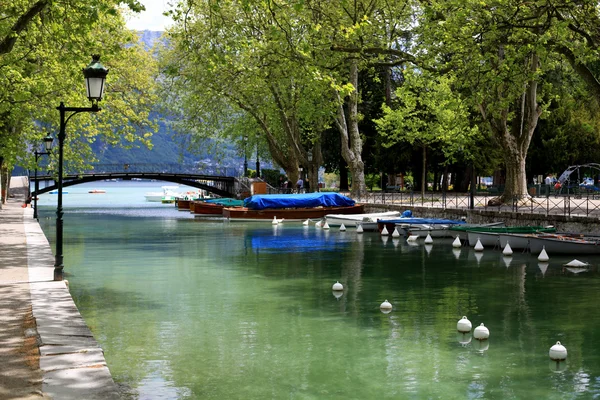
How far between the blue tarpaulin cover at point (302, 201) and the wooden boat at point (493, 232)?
19442 millimetres

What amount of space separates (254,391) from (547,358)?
506cm

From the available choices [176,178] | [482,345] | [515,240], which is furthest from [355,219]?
[176,178]

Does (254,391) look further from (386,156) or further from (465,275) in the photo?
(386,156)

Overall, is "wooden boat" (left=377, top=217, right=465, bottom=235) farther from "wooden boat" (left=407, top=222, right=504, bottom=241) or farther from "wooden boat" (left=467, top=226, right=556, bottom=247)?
"wooden boat" (left=467, top=226, right=556, bottom=247)

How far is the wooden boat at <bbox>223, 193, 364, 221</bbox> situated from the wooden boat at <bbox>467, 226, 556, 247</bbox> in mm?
19080

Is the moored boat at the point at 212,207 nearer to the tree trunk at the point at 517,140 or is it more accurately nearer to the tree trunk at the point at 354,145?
the tree trunk at the point at 354,145

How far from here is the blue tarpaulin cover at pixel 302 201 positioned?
52562 millimetres

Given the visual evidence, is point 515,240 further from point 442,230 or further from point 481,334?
point 481,334

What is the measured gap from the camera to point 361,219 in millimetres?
45844

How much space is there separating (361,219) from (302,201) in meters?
8.29

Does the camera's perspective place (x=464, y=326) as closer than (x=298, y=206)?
Yes

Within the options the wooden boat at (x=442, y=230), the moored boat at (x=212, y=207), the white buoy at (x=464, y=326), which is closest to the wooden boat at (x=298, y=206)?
the moored boat at (x=212, y=207)

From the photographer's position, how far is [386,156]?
69.4 meters

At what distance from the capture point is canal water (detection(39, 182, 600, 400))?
37.6 feet
